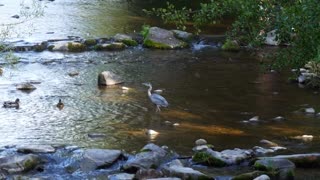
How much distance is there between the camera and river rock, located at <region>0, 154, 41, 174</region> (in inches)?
364

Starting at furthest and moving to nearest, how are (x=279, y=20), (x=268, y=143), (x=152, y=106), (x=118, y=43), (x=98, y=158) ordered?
(x=118, y=43) < (x=152, y=106) < (x=268, y=143) < (x=98, y=158) < (x=279, y=20)

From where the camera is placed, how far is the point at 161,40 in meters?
21.0

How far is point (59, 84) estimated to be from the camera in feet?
50.4

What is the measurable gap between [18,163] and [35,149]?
734 millimetres

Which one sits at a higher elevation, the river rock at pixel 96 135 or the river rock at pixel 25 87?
the river rock at pixel 96 135

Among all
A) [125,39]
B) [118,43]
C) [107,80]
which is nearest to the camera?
[107,80]

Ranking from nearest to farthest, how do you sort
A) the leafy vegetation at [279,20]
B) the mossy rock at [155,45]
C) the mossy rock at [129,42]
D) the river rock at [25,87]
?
the leafy vegetation at [279,20]
the river rock at [25,87]
the mossy rock at [155,45]
the mossy rock at [129,42]

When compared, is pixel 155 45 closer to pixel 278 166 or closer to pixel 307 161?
pixel 307 161

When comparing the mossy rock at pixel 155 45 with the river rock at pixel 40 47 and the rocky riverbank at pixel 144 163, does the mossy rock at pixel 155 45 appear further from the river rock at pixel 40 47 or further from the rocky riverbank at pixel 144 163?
the rocky riverbank at pixel 144 163

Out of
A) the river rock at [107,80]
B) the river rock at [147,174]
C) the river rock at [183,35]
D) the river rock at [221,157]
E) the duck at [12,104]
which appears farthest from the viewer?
the river rock at [183,35]

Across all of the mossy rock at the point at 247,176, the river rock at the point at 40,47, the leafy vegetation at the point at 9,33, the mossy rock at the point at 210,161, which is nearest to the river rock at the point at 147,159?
the mossy rock at the point at 210,161

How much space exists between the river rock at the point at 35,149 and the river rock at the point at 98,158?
71 cm

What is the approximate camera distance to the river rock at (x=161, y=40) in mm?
20766

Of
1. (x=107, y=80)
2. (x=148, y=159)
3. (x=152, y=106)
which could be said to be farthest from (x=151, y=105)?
(x=148, y=159)
